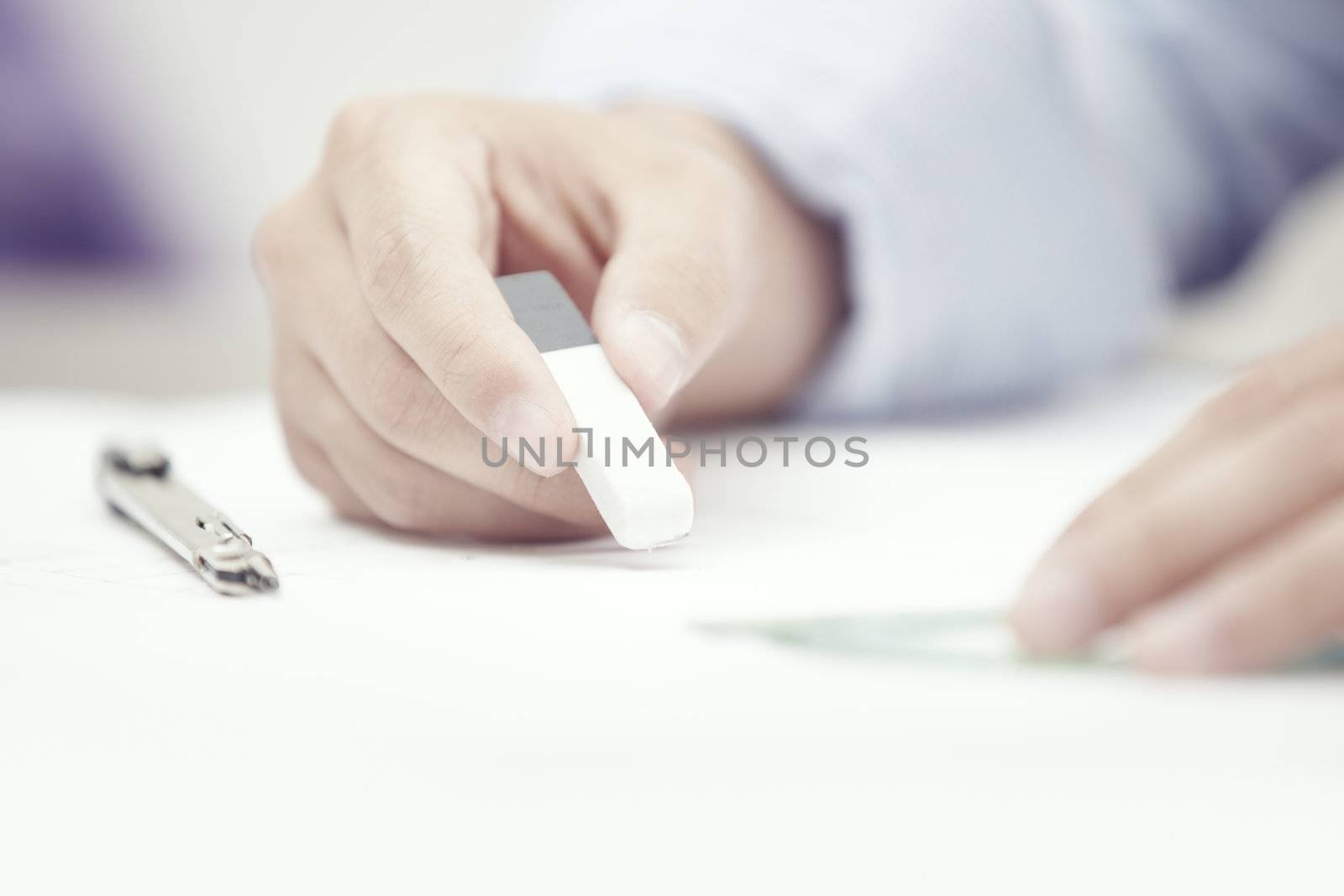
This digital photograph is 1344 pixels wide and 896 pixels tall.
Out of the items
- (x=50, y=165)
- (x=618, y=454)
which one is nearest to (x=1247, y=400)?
(x=618, y=454)

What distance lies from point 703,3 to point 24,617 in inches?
18.4

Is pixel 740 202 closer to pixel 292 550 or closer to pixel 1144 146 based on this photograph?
pixel 292 550

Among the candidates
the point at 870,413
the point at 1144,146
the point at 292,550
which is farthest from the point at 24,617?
the point at 1144,146

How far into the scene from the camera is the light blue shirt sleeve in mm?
566

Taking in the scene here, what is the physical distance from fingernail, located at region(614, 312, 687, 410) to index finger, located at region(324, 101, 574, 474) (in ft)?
0.09

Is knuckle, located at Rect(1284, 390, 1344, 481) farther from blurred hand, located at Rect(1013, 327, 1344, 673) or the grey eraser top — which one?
the grey eraser top

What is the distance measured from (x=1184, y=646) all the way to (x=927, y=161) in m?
0.39

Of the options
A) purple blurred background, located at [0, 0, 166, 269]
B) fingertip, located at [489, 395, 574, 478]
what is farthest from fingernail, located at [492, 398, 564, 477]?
purple blurred background, located at [0, 0, 166, 269]

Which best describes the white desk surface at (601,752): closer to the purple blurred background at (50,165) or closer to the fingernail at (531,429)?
the fingernail at (531,429)

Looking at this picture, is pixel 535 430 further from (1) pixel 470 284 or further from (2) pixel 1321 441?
(2) pixel 1321 441

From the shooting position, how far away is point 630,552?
36 centimetres

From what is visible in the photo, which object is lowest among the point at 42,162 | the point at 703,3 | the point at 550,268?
the point at 550,268

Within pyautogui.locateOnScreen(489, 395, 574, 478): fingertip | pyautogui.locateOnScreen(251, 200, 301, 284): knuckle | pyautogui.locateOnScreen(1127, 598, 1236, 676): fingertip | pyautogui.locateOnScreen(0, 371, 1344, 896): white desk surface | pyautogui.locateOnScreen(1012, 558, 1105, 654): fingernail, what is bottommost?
pyautogui.locateOnScreen(0, 371, 1344, 896): white desk surface

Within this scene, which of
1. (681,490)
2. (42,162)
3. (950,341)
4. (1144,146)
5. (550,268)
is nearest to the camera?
(681,490)
